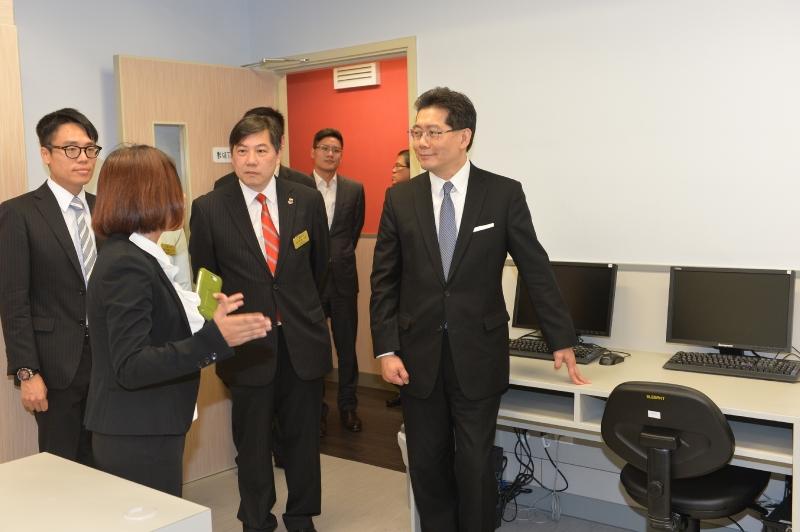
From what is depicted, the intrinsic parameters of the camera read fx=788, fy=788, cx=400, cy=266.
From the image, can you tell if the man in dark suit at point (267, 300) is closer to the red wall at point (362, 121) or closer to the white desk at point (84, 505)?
the white desk at point (84, 505)

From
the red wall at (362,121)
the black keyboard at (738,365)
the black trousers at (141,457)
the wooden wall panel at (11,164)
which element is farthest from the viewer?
the red wall at (362,121)

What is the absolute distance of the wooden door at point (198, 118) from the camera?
4070mm

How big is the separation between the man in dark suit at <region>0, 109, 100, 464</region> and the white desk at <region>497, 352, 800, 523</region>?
169 centimetres

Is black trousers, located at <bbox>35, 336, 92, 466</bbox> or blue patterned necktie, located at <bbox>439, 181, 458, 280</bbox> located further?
black trousers, located at <bbox>35, 336, 92, 466</bbox>

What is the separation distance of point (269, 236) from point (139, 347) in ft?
4.22

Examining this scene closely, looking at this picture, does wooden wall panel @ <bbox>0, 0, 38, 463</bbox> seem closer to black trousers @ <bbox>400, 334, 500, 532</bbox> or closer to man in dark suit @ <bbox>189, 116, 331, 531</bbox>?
man in dark suit @ <bbox>189, 116, 331, 531</bbox>

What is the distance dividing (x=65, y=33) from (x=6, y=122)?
0.99 m

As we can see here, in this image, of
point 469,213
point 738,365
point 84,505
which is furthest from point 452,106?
point 84,505

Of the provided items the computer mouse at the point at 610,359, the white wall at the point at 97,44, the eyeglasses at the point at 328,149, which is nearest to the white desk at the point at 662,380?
the computer mouse at the point at 610,359

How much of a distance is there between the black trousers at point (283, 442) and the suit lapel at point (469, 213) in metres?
0.83

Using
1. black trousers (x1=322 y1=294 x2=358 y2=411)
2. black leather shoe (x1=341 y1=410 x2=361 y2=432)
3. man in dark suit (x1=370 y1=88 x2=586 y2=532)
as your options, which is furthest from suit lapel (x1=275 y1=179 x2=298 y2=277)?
black leather shoe (x1=341 y1=410 x2=361 y2=432)

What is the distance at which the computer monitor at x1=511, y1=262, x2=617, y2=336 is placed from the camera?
340 cm

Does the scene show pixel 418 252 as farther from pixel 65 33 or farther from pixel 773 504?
pixel 65 33

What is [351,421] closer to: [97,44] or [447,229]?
[447,229]
